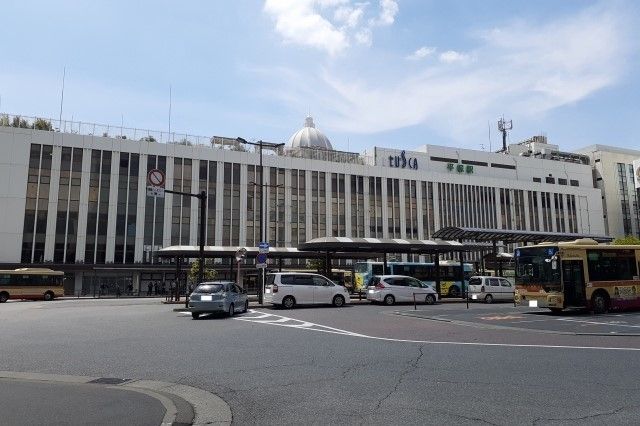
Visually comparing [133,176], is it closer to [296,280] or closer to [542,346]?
[296,280]

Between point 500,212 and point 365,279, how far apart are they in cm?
4740

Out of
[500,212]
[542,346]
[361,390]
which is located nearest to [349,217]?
[500,212]

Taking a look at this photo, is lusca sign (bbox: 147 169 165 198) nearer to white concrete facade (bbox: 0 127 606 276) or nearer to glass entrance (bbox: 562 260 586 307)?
glass entrance (bbox: 562 260 586 307)

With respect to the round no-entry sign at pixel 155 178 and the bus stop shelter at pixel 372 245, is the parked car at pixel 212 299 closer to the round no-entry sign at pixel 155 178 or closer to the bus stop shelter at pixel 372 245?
the round no-entry sign at pixel 155 178

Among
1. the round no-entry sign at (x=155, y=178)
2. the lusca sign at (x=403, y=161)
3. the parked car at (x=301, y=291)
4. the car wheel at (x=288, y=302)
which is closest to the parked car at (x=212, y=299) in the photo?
the parked car at (x=301, y=291)

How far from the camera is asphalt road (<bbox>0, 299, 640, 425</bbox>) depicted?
6.04 metres

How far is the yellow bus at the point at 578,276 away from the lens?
64.0 feet

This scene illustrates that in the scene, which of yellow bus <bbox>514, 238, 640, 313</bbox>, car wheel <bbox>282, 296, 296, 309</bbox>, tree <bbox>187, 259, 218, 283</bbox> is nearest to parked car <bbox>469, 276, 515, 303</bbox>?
yellow bus <bbox>514, 238, 640, 313</bbox>

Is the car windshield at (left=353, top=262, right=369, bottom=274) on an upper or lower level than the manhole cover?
upper

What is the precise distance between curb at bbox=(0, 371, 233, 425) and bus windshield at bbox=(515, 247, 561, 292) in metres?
16.4

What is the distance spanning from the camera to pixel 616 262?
20.7 metres

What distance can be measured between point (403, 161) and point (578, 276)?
2233 inches

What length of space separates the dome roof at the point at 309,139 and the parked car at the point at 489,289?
48.1 m

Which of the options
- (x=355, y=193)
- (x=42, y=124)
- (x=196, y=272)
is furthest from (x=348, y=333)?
(x=355, y=193)
